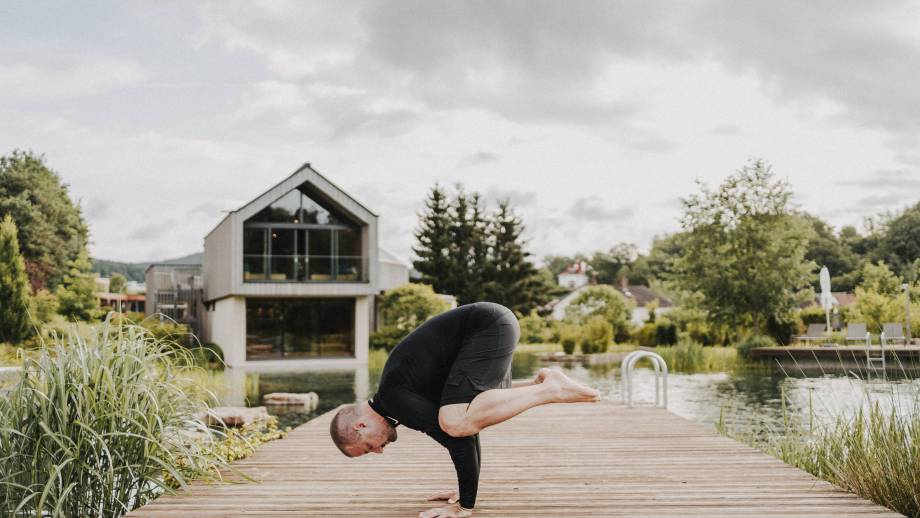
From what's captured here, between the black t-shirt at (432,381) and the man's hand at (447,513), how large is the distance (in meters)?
0.04

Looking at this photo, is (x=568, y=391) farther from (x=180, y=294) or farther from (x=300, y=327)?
(x=180, y=294)

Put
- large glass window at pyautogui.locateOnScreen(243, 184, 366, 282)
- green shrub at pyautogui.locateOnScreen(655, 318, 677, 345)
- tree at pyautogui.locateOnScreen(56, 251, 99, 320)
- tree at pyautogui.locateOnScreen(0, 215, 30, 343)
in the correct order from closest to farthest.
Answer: tree at pyautogui.locateOnScreen(0, 215, 30, 343) → large glass window at pyautogui.locateOnScreen(243, 184, 366, 282) → tree at pyautogui.locateOnScreen(56, 251, 99, 320) → green shrub at pyautogui.locateOnScreen(655, 318, 677, 345)

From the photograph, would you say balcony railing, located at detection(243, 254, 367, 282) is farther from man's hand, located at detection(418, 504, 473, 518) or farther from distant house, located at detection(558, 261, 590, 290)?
distant house, located at detection(558, 261, 590, 290)

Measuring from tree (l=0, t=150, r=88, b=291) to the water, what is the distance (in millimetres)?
16686

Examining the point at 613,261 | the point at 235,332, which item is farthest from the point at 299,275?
the point at 613,261

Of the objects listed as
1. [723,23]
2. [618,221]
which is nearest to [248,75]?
[723,23]

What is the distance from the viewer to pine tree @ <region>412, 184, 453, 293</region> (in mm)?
31312

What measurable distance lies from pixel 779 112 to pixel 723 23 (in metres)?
8.05

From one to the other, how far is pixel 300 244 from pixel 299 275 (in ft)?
→ 2.95

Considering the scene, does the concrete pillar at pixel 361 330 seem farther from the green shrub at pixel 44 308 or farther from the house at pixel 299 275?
the green shrub at pixel 44 308

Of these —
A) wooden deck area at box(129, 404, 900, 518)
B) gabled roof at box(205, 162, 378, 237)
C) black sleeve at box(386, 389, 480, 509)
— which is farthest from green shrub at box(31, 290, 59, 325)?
Result: black sleeve at box(386, 389, 480, 509)

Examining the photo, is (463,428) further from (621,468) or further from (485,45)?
(485,45)

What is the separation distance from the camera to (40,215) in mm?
28781

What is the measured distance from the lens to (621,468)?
409 cm
